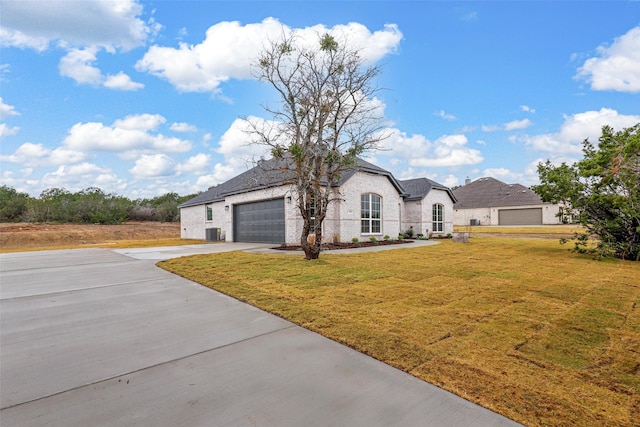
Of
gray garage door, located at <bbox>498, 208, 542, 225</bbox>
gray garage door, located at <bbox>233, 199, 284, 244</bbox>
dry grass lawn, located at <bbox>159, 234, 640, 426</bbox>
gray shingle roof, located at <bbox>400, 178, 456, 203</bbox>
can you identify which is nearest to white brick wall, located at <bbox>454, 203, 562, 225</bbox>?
gray garage door, located at <bbox>498, 208, 542, 225</bbox>

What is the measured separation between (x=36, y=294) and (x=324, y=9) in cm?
1219

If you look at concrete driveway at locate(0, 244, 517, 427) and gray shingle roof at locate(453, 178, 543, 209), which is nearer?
concrete driveway at locate(0, 244, 517, 427)

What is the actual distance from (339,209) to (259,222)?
4961 mm

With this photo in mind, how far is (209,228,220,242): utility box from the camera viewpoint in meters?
21.4

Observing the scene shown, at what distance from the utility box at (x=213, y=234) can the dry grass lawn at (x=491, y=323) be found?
1297 centimetres

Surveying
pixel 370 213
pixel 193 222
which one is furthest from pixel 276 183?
pixel 193 222

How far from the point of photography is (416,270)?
8.30 meters

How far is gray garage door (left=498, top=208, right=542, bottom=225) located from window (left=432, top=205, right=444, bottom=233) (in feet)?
64.6

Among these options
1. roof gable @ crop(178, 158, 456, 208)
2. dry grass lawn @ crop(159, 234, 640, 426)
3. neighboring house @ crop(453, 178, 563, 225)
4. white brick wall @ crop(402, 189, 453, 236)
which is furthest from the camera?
neighboring house @ crop(453, 178, 563, 225)

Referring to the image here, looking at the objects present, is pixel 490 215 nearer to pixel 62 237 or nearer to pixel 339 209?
pixel 339 209

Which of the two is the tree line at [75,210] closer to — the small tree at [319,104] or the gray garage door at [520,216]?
the small tree at [319,104]

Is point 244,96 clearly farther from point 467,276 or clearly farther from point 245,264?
point 467,276

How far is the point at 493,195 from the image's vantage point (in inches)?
1503

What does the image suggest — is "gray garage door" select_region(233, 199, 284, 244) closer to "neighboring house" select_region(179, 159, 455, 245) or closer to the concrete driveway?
"neighboring house" select_region(179, 159, 455, 245)
